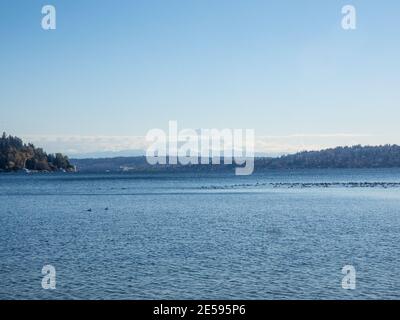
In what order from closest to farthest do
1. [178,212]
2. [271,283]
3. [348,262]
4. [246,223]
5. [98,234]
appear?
1. [271,283]
2. [348,262]
3. [98,234]
4. [246,223]
5. [178,212]

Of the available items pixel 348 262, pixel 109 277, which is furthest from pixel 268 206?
pixel 109 277

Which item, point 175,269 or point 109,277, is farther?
point 175,269

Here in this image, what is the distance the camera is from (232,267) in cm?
3231

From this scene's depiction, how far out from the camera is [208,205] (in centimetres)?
8369
